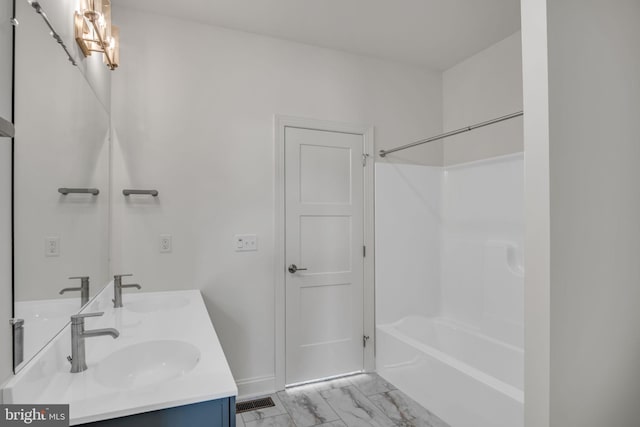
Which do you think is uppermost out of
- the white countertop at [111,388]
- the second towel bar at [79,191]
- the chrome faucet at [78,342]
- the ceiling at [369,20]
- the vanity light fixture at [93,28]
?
the ceiling at [369,20]

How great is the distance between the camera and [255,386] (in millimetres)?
2578

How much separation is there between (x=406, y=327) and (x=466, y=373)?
3.12 ft

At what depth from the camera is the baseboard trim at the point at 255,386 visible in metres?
2.55

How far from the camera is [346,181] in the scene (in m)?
2.92

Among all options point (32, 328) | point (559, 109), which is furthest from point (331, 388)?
point (559, 109)

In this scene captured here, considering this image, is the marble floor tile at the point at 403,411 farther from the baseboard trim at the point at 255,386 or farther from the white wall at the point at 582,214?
the white wall at the point at 582,214

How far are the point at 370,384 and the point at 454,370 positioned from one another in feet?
2.62

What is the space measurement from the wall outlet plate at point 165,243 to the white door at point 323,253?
826mm

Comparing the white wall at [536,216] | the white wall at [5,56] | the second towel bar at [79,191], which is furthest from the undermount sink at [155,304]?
the white wall at [536,216]

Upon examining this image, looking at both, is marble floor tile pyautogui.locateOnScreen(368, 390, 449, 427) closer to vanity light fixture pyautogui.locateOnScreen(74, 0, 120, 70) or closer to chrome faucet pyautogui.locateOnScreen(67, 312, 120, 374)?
chrome faucet pyautogui.locateOnScreen(67, 312, 120, 374)

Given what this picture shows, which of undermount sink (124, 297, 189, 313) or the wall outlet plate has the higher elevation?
the wall outlet plate

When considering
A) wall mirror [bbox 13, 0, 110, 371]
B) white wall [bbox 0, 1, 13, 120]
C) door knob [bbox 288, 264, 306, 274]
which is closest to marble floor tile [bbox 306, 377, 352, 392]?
door knob [bbox 288, 264, 306, 274]


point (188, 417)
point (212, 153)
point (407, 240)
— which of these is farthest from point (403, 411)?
point (212, 153)

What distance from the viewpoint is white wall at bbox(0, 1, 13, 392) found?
0.83 m
